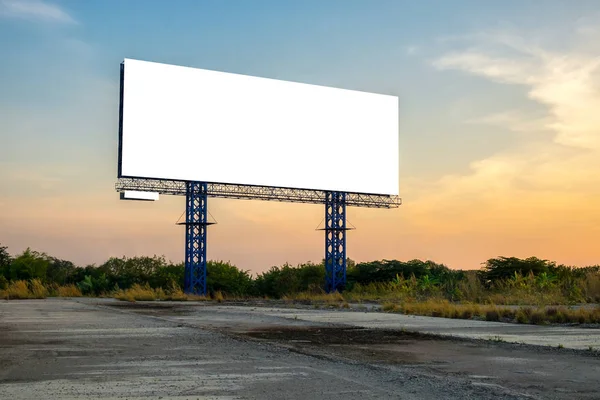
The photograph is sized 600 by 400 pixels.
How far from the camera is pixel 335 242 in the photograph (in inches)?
2200

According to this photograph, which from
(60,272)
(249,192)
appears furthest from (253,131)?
(60,272)

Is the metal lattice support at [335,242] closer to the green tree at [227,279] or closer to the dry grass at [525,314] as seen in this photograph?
the green tree at [227,279]

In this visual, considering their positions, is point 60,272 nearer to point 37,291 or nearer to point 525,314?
point 37,291

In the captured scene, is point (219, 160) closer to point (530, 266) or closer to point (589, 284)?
point (530, 266)

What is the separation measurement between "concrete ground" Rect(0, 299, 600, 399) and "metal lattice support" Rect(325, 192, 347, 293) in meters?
38.2

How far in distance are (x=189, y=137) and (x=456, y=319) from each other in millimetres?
29918

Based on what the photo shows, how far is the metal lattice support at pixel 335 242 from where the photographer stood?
55.4 metres

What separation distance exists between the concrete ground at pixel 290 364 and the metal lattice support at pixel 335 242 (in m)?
38.2

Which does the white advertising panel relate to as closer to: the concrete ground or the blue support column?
the blue support column

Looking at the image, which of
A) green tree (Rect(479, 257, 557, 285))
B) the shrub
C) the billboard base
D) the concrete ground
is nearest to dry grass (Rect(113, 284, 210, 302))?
the billboard base

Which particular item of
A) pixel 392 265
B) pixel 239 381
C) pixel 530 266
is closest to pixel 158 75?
pixel 392 265

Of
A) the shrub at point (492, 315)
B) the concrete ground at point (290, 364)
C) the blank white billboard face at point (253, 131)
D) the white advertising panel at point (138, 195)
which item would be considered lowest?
the concrete ground at point (290, 364)

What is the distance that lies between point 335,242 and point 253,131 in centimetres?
1066

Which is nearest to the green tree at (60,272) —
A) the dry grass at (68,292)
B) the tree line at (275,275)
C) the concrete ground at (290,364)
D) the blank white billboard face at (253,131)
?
the tree line at (275,275)
